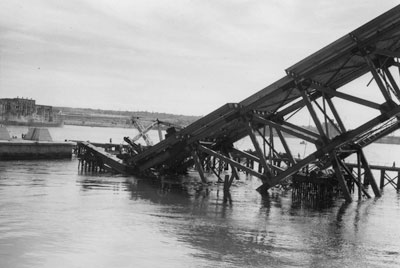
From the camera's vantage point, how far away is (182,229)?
1894 cm

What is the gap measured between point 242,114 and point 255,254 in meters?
14.0

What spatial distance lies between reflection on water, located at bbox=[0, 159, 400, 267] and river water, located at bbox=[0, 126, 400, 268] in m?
0.03

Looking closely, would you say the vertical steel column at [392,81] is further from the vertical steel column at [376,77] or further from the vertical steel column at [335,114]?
the vertical steel column at [335,114]

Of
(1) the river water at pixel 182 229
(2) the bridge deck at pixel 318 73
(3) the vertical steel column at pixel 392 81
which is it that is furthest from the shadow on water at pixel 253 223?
(3) the vertical steel column at pixel 392 81

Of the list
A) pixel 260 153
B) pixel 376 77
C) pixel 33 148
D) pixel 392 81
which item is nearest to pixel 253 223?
pixel 260 153

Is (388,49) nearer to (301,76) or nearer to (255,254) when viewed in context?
(301,76)

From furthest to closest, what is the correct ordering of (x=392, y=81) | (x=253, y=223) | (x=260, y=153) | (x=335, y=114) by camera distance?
1. (x=260, y=153)
2. (x=335, y=114)
3. (x=392, y=81)
4. (x=253, y=223)

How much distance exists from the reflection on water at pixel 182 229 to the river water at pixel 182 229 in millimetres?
31

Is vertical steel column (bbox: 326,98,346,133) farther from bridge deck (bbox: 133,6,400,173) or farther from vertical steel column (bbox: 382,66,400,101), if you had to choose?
vertical steel column (bbox: 382,66,400,101)

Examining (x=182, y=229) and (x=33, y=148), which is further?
(x=33, y=148)

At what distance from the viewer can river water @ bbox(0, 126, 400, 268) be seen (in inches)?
583

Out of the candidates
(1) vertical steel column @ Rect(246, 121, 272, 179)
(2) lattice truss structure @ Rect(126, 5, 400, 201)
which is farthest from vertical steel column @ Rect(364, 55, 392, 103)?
(1) vertical steel column @ Rect(246, 121, 272, 179)

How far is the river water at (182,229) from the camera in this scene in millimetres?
14797

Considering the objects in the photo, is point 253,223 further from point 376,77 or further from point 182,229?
point 376,77
